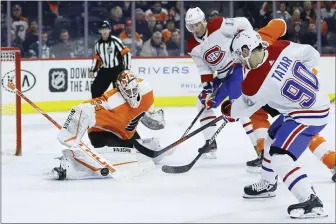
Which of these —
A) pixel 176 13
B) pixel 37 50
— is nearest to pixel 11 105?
pixel 37 50

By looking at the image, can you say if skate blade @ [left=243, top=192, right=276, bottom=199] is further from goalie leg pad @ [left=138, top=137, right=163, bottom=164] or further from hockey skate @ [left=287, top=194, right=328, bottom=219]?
goalie leg pad @ [left=138, top=137, right=163, bottom=164]

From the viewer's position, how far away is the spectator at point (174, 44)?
8.97 metres

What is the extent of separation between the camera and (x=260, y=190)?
4125 mm

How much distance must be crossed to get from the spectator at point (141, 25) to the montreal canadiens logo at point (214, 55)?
3.79 meters

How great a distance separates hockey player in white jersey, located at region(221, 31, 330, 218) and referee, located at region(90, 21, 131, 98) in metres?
3.47

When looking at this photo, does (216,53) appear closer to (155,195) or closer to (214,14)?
(155,195)

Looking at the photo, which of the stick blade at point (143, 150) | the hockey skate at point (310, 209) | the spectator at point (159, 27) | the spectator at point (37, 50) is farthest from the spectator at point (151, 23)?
the hockey skate at point (310, 209)

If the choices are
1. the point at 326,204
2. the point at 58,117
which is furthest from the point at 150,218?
the point at 58,117

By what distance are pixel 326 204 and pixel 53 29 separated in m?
5.44

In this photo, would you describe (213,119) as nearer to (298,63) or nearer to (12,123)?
(298,63)

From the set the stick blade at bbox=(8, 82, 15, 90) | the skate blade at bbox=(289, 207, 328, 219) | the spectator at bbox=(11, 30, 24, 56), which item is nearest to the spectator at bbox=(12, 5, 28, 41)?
the spectator at bbox=(11, 30, 24, 56)

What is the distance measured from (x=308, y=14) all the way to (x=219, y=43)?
441 cm

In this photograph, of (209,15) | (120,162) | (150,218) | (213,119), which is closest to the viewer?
(150,218)

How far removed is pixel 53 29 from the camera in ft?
29.2
